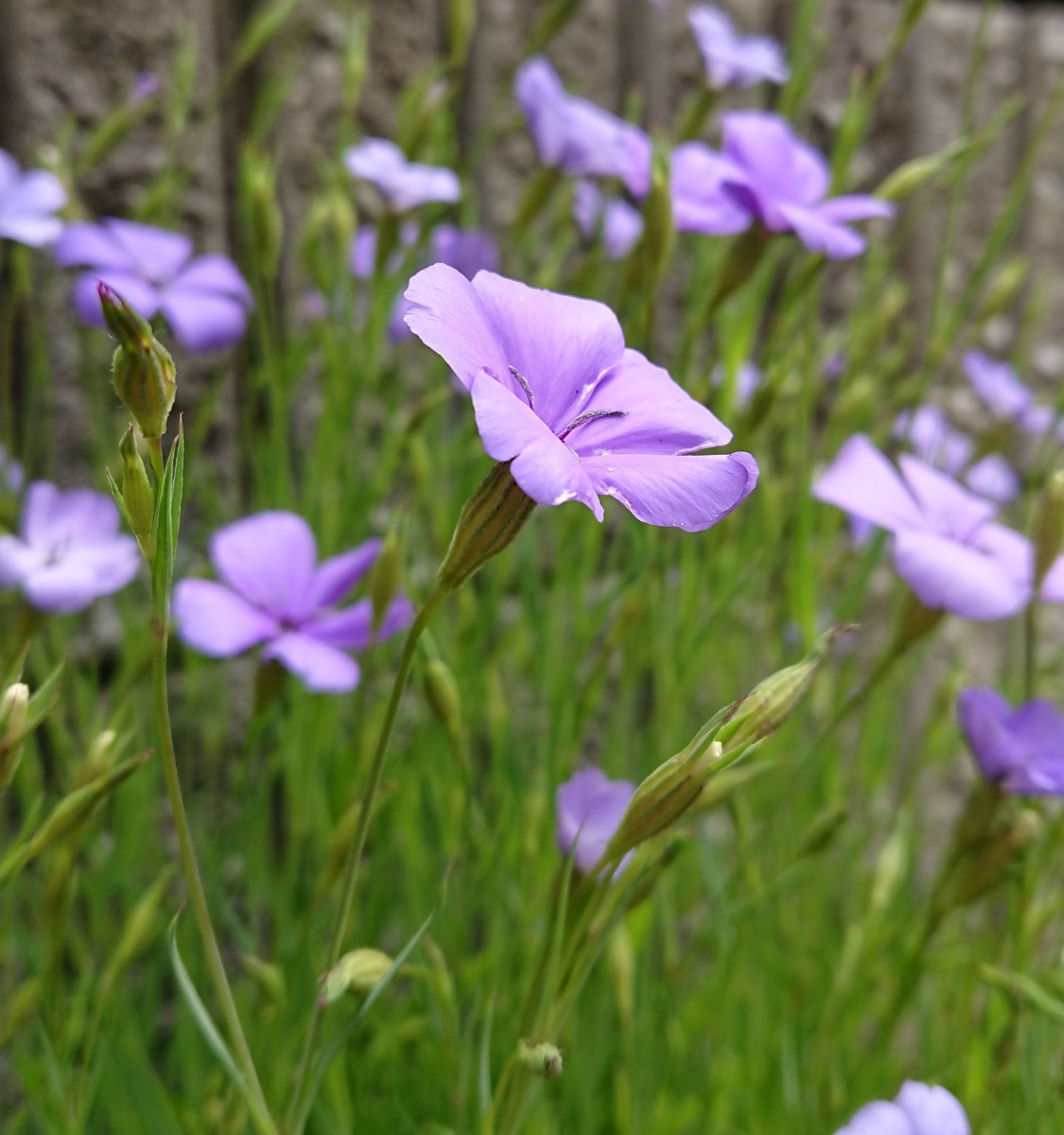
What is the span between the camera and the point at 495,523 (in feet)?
1.18

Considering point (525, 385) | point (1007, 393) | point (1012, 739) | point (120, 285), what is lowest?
point (1007, 393)

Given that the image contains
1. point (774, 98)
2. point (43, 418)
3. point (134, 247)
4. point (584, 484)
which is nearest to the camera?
point (584, 484)

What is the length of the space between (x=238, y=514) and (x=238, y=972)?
1.45 feet

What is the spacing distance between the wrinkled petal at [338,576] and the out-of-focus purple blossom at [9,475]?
24 centimetres

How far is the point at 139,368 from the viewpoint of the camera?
358mm

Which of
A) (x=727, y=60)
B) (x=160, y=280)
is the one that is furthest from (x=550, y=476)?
(x=727, y=60)

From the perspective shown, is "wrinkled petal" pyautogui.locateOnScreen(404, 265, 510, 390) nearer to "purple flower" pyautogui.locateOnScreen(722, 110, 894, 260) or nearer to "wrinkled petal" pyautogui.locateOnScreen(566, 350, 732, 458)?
"wrinkled petal" pyautogui.locateOnScreen(566, 350, 732, 458)

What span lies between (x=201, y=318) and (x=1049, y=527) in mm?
576

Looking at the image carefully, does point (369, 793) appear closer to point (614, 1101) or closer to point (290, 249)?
point (614, 1101)

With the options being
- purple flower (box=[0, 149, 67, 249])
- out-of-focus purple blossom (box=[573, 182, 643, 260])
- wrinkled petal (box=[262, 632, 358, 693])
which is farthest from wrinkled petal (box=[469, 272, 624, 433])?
out-of-focus purple blossom (box=[573, 182, 643, 260])

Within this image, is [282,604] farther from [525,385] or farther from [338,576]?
[525,385]

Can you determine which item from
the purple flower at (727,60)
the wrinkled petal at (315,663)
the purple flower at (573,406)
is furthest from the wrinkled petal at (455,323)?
the purple flower at (727,60)

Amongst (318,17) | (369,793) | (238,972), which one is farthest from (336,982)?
(318,17)

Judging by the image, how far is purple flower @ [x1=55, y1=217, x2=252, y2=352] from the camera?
764mm
